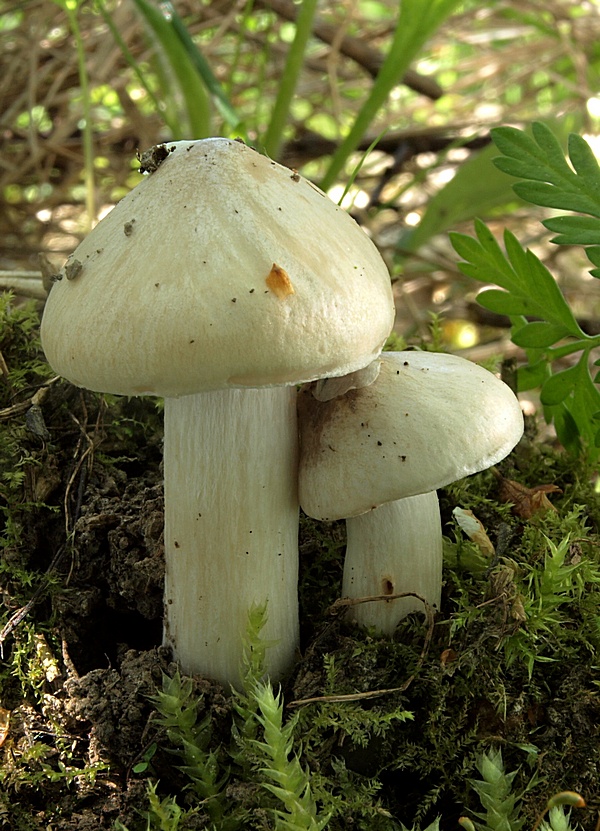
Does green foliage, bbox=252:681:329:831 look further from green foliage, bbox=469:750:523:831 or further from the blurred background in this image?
the blurred background

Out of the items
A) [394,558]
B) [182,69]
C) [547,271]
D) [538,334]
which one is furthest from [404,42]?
[394,558]

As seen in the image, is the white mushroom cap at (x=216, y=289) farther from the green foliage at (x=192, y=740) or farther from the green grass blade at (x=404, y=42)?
the green grass blade at (x=404, y=42)

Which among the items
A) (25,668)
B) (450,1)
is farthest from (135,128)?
(25,668)

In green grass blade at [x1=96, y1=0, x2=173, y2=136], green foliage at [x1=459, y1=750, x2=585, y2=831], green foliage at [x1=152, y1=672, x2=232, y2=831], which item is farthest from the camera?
green grass blade at [x1=96, y1=0, x2=173, y2=136]

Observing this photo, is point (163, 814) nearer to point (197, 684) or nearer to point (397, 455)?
point (197, 684)

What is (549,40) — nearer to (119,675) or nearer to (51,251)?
(51,251)

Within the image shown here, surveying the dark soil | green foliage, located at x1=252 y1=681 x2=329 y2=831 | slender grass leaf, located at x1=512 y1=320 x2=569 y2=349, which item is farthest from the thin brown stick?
slender grass leaf, located at x1=512 y1=320 x2=569 y2=349
